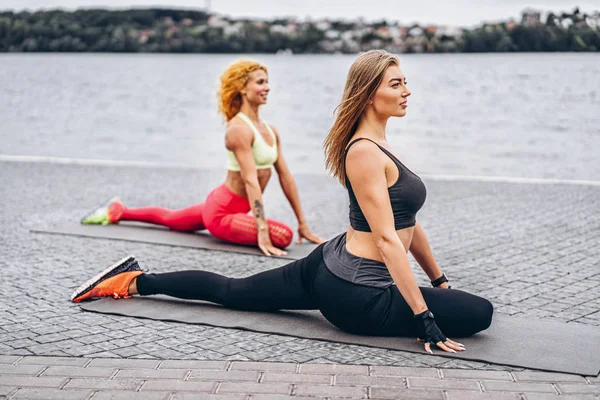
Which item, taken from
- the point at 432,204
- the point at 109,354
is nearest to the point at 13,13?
the point at 432,204

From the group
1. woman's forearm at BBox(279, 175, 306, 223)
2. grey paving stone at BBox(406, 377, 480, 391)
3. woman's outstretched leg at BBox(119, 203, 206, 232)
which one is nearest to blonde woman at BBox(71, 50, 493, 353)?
grey paving stone at BBox(406, 377, 480, 391)

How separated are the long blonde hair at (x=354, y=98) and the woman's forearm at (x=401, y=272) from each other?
57cm

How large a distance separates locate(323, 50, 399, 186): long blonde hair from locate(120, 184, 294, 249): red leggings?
2502mm

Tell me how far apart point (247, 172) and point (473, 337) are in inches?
121

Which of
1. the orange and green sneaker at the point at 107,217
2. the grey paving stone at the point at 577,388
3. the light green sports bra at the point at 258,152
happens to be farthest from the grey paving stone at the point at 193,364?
the orange and green sneaker at the point at 107,217

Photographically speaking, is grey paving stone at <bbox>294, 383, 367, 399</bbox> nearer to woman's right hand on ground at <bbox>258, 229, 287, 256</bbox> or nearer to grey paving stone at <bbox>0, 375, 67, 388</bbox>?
grey paving stone at <bbox>0, 375, 67, 388</bbox>

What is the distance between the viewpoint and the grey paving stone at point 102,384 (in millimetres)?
3965

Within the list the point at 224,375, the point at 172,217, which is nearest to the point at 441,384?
the point at 224,375

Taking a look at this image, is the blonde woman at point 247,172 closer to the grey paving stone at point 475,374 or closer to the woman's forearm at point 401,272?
the woman's forearm at point 401,272

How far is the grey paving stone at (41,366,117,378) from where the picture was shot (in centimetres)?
413

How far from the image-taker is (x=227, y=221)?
24.5ft

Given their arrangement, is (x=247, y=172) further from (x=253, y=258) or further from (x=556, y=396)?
(x=556, y=396)

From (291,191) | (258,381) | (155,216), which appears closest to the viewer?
(258,381)

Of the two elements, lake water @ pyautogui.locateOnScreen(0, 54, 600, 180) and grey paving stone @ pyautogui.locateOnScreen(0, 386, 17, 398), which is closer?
grey paving stone @ pyautogui.locateOnScreen(0, 386, 17, 398)
